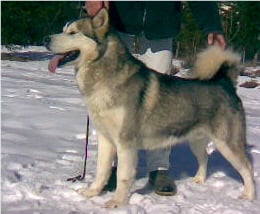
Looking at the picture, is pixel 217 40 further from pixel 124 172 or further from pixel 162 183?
pixel 124 172

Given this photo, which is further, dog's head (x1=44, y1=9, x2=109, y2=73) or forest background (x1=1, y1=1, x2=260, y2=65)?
forest background (x1=1, y1=1, x2=260, y2=65)

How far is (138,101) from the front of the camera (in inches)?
140

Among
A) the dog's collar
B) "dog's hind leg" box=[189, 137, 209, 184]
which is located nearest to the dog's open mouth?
the dog's collar

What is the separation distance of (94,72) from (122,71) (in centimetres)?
18

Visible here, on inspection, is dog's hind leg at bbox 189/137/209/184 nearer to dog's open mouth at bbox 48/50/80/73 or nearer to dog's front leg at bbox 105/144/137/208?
dog's front leg at bbox 105/144/137/208

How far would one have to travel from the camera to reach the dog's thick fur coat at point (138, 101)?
3.43 m

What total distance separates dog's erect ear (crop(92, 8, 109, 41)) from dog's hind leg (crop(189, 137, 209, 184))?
1280mm

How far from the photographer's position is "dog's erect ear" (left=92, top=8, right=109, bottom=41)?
342 cm

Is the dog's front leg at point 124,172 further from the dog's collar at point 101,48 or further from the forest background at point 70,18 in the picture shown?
the forest background at point 70,18

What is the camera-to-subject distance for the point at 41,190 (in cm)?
364

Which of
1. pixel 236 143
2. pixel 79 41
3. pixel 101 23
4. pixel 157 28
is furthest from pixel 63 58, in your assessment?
pixel 236 143

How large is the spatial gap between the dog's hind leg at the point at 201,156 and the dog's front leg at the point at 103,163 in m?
0.79

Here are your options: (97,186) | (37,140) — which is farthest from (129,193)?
(37,140)

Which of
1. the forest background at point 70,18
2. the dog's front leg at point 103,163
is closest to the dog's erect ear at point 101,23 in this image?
the dog's front leg at point 103,163
